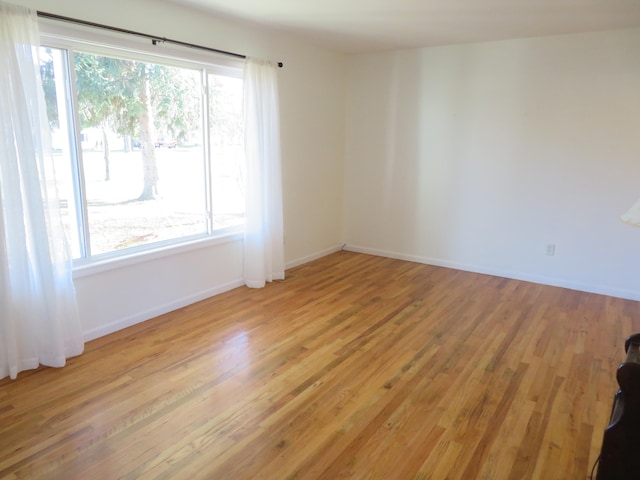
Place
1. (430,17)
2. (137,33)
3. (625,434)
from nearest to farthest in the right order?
(625,434)
(137,33)
(430,17)

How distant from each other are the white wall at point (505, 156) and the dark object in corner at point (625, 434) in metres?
3.25

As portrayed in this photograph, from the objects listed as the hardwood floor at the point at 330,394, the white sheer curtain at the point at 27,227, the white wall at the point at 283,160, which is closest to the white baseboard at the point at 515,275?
the hardwood floor at the point at 330,394

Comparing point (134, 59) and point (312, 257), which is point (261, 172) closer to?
point (134, 59)

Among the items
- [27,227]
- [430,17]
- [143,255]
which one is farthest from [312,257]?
[27,227]

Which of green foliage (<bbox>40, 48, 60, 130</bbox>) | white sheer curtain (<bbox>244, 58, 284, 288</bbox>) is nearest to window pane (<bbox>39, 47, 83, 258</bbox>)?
green foliage (<bbox>40, 48, 60, 130</bbox>)

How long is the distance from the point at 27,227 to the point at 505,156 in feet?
14.2

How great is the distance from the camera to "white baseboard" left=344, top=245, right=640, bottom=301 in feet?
13.9

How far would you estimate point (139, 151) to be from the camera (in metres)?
3.42

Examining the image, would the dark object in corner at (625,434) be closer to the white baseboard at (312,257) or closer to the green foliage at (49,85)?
the green foliage at (49,85)

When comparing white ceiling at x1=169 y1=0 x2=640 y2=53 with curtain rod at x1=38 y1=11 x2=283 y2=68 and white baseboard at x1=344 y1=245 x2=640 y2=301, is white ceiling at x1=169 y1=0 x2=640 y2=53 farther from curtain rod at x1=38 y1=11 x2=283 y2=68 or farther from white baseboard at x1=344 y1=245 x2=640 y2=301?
white baseboard at x1=344 y1=245 x2=640 y2=301

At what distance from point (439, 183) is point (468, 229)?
24.8 inches

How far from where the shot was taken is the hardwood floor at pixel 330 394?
1.99 metres

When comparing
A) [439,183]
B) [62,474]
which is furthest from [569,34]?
[62,474]

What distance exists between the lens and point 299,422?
7.43ft
